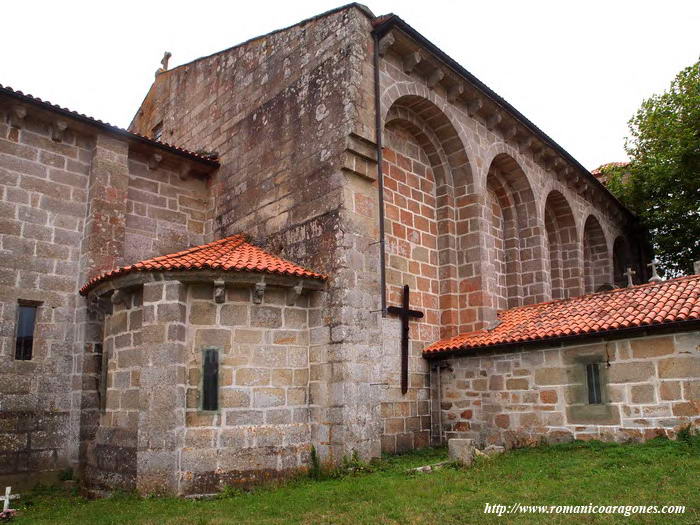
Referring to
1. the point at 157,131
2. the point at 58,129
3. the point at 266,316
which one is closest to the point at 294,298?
the point at 266,316

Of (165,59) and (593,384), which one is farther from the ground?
(165,59)

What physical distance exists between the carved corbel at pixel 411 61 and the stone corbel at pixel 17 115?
689 centimetres

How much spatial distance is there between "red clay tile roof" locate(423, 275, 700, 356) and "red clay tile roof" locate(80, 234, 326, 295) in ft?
11.7

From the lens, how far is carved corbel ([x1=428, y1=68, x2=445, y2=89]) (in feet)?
39.2

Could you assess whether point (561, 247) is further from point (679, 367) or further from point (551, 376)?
point (679, 367)

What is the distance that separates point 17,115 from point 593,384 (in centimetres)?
1064

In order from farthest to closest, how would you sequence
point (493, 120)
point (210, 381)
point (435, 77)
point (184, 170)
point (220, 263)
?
1. point (493, 120)
2. point (184, 170)
3. point (435, 77)
4. point (220, 263)
5. point (210, 381)

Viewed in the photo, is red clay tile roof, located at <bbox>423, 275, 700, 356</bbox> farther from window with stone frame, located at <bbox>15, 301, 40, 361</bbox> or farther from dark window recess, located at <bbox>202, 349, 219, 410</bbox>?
window with stone frame, located at <bbox>15, 301, 40, 361</bbox>

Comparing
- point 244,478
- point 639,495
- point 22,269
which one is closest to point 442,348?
point 244,478

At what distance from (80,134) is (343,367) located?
6.64 m

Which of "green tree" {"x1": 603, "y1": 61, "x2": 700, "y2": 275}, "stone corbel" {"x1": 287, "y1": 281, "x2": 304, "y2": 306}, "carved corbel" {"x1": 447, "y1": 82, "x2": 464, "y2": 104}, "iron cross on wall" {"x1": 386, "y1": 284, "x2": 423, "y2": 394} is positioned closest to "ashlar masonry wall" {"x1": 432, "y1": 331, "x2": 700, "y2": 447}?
"iron cross on wall" {"x1": 386, "y1": 284, "x2": 423, "y2": 394}

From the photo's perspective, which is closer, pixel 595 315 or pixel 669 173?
pixel 595 315

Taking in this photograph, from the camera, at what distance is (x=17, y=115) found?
10.3 metres

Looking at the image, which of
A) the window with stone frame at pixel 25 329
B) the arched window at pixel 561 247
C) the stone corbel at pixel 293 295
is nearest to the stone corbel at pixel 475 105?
the arched window at pixel 561 247
